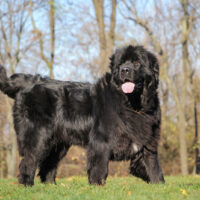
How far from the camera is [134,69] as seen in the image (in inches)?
193

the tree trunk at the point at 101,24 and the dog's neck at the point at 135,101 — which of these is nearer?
the dog's neck at the point at 135,101

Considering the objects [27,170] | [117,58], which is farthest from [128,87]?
[27,170]

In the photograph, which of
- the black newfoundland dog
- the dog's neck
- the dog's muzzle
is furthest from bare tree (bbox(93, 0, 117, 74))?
the dog's muzzle

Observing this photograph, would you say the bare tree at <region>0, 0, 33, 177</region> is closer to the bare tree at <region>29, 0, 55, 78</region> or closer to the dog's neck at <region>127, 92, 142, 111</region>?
the bare tree at <region>29, 0, 55, 78</region>

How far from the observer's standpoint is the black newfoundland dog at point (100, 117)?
4.84 metres

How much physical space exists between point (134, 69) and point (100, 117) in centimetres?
86

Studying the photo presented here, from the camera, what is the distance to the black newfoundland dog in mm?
4840

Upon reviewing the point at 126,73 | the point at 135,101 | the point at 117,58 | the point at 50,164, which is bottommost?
the point at 50,164

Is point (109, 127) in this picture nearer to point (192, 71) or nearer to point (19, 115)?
point (19, 115)

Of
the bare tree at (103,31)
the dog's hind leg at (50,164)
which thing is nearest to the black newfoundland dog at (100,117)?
the dog's hind leg at (50,164)

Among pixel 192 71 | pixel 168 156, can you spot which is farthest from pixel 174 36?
pixel 168 156

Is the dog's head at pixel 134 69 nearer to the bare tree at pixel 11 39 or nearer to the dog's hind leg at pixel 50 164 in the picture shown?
the dog's hind leg at pixel 50 164

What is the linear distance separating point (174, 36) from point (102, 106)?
12.5 metres

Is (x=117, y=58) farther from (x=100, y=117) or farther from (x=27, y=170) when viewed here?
(x=27, y=170)
